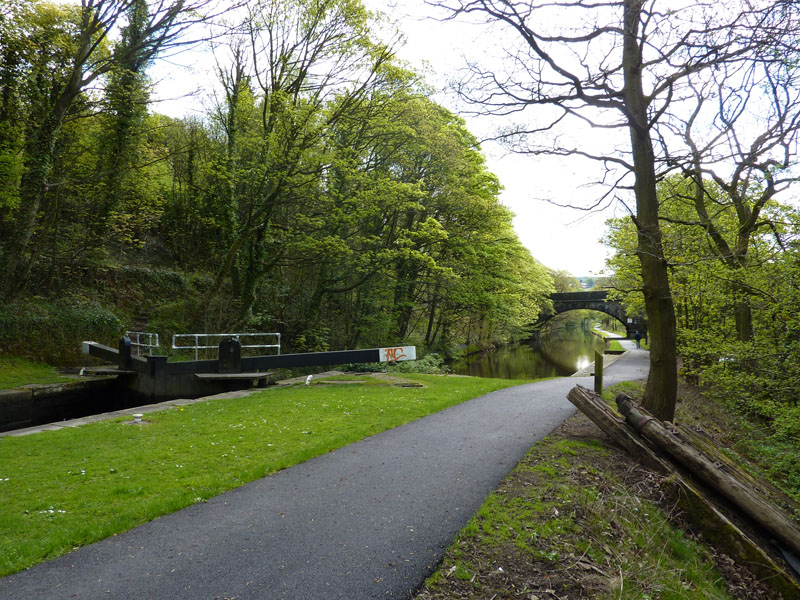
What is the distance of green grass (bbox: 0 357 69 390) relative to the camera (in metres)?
11.7

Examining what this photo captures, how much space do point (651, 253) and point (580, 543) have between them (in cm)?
503

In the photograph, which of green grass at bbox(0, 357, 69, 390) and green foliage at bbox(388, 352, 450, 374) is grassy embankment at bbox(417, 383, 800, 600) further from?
green grass at bbox(0, 357, 69, 390)

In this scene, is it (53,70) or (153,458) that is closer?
(153,458)

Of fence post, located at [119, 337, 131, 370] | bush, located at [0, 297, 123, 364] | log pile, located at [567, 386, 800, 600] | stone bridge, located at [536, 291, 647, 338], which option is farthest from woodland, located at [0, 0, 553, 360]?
stone bridge, located at [536, 291, 647, 338]

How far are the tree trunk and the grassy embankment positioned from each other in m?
1.91

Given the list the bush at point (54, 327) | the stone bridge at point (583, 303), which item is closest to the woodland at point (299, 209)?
the bush at point (54, 327)

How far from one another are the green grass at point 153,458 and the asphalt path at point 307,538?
240mm

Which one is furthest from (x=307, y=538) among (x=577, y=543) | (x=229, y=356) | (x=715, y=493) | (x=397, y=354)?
(x=229, y=356)

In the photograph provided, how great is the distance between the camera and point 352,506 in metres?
4.45

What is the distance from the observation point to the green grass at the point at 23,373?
11711 millimetres

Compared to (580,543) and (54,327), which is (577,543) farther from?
(54,327)

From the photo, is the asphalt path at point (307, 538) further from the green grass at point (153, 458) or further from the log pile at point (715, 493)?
the log pile at point (715, 493)

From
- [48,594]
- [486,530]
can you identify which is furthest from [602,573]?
[48,594]

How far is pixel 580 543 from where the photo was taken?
3916 mm
